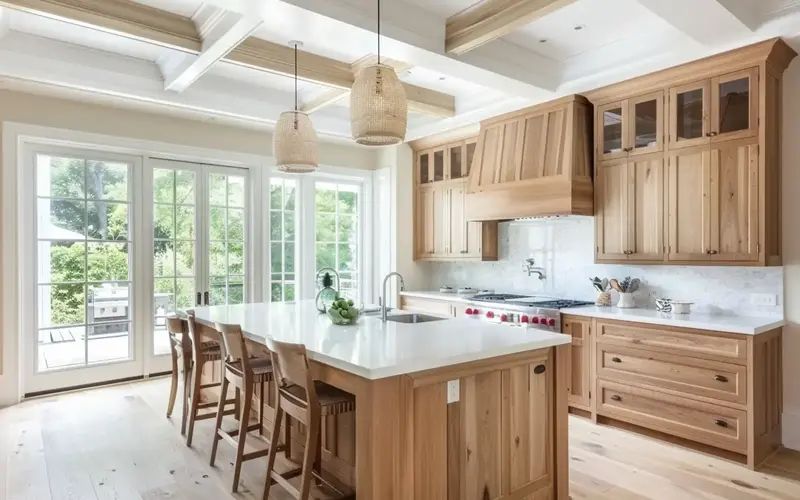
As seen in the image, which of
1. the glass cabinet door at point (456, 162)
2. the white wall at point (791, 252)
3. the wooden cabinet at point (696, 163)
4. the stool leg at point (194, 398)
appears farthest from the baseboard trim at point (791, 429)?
the stool leg at point (194, 398)

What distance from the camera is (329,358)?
2254 millimetres

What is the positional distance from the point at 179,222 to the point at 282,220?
119 centimetres

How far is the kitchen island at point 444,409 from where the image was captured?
6.84 feet

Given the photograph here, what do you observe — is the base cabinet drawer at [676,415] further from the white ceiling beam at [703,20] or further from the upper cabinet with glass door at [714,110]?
the white ceiling beam at [703,20]

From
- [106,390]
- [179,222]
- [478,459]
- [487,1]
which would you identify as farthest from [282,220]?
A: [478,459]

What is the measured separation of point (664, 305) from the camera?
393 centimetres

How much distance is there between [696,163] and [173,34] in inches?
153

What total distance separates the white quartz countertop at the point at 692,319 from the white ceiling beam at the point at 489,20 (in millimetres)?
2235

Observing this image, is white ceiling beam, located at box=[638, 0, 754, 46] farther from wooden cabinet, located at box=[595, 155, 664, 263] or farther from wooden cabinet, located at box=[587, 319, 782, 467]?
wooden cabinet, located at box=[587, 319, 782, 467]

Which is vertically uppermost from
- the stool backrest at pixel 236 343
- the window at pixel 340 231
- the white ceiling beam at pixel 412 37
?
the white ceiling beam at pixel 412 37

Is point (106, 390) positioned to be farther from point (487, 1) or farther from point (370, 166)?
A: point (487, 1)

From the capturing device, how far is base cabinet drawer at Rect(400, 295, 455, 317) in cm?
538

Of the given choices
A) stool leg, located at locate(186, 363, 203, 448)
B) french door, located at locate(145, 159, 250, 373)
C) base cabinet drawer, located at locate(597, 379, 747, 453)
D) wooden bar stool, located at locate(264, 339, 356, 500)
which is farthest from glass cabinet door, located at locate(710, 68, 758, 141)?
french door, located at locate(145, 159, 250, 373)

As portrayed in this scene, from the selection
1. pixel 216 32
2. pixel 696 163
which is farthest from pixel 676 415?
pixel 216 32
